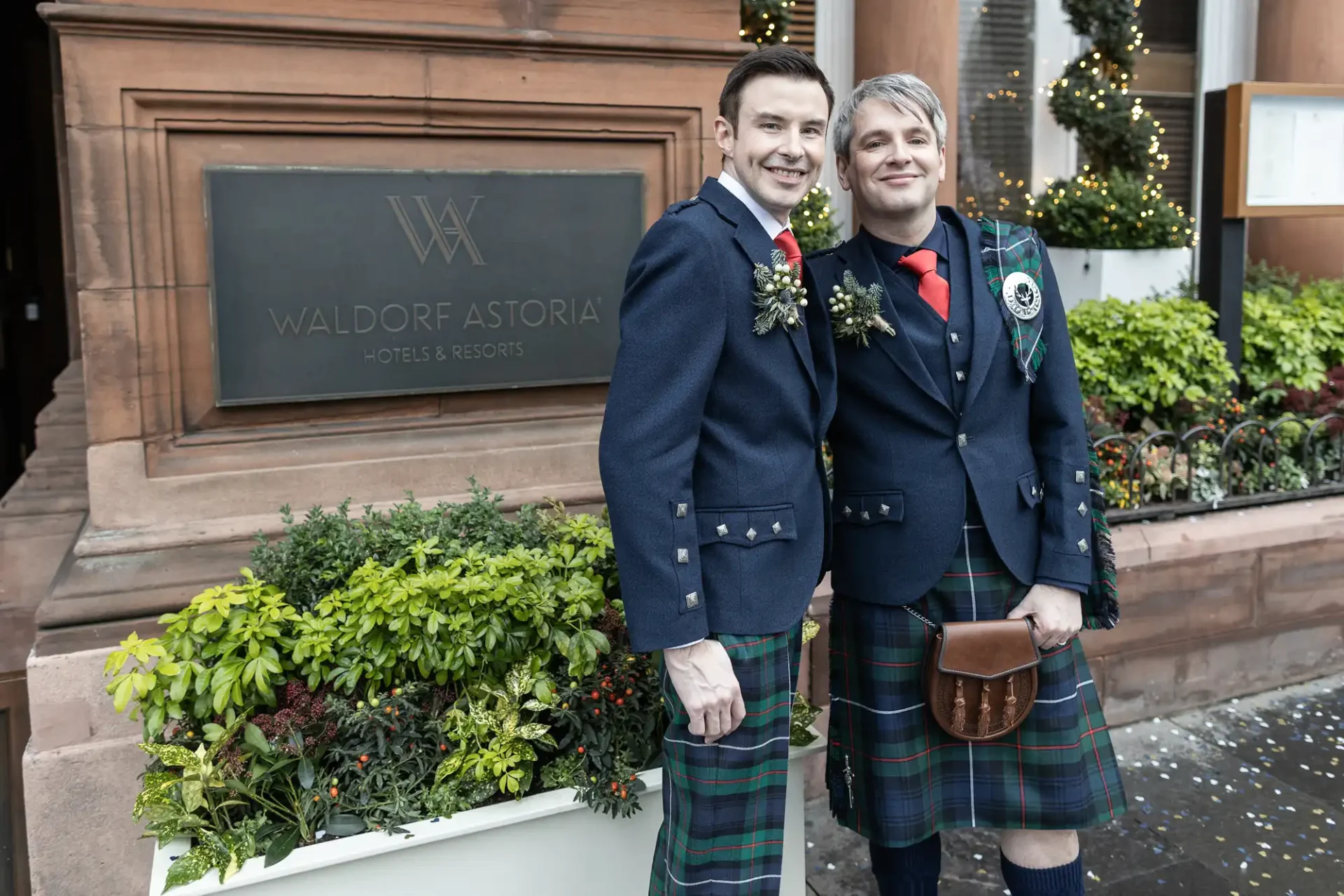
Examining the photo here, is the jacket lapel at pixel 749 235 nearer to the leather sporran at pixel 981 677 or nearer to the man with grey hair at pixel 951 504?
the man with grey hair at pixel 951 504

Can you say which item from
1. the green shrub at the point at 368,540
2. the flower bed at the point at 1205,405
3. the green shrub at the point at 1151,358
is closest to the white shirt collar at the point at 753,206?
the green shrub at the point at 368,540

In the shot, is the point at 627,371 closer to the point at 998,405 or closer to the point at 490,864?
the point at 998,405

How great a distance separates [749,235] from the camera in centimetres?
237

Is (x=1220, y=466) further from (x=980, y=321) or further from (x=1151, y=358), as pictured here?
(x=980, y=321)

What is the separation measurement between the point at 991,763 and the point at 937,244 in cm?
133

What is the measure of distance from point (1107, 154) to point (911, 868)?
895 centimetres

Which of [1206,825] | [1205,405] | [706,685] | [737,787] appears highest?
[1205,405]

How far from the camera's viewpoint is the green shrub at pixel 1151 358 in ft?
18.5

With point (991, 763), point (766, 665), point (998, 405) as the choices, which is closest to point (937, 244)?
point (998, 405)

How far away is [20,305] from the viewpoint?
27.7ft

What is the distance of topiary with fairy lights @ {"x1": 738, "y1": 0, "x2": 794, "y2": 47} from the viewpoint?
7.54 m

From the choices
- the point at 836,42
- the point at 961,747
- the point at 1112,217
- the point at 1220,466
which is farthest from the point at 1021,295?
the point at 1112,217

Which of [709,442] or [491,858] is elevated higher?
[709,442]

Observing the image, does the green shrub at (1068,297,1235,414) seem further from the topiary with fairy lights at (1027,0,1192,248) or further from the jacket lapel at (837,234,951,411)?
the topiary with fairy lights at (1027,0,1192,248)
